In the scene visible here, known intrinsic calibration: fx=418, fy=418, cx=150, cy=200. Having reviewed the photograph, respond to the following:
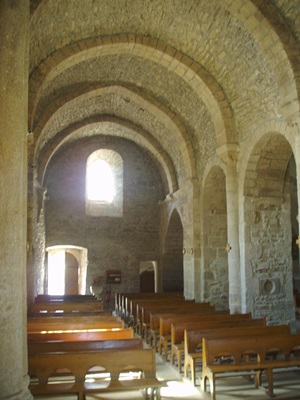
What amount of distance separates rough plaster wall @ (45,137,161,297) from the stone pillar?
543 inches

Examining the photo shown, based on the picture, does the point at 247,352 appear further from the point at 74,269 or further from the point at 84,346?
the point at 74,269

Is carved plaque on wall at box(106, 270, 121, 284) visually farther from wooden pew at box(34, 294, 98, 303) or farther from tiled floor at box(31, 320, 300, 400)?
tiled floor at box(31, 320, 300, 400)

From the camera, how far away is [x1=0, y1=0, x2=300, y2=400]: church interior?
3949 mm

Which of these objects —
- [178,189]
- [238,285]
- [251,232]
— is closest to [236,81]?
[251,232]

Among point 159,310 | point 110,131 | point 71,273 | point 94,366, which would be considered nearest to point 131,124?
point 110,131

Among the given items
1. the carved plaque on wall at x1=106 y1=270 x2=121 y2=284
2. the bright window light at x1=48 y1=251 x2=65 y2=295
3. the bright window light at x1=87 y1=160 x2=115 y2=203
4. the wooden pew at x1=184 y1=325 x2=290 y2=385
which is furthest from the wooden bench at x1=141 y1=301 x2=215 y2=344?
the bright window light at x1=48 y1=251 x2=65 y2=295

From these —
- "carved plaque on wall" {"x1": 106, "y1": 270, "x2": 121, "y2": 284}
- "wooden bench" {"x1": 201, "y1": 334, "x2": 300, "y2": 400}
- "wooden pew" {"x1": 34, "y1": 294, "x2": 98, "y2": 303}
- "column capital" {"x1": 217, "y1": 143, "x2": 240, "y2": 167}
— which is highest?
"column capital" {"x1": 217, "y1": 143, "x2": 240, "y2": 167}

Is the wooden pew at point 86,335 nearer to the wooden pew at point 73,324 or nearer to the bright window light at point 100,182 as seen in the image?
the wooden pew at point 73,324

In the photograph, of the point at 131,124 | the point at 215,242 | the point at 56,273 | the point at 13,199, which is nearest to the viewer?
the point at 13,199

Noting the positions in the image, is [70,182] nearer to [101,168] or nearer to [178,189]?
[101,168]

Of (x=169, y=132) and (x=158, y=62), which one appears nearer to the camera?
(x=158, y=62)

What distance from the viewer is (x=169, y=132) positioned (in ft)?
48.4

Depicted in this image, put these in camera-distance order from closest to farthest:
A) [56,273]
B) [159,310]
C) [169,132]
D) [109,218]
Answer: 1. [159,310]
2. [169,132]
3. [109,218]
4. [56,273]

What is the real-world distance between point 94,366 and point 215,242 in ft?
27.3
